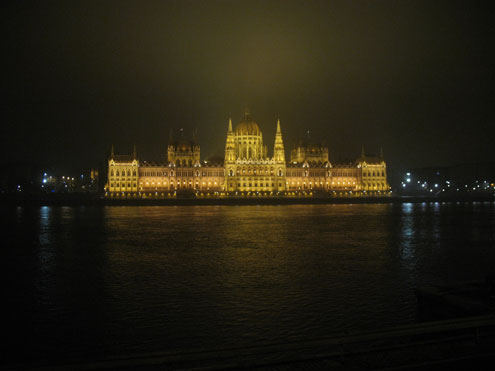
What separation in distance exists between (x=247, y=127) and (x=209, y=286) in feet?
465

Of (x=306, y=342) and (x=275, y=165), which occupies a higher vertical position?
(x=275, y=165)

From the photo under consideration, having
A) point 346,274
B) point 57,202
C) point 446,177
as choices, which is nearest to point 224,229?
point 346,274

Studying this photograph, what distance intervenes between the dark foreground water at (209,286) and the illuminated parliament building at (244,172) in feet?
341

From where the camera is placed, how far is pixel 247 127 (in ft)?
517

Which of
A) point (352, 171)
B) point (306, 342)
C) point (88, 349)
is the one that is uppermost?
point (352, 171)

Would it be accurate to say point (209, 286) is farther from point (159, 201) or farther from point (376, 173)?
point (376, 173)

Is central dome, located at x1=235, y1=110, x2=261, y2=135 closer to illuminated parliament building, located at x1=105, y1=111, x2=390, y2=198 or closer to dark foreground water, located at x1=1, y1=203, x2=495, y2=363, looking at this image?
illuminated parliament building, located at x1=105, y1=111, x2=390, y2=198

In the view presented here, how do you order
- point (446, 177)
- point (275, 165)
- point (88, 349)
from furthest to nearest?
point (446, 177), point (275, 165), point (88, 349)

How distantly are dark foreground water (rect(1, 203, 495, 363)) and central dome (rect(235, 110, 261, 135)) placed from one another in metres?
124

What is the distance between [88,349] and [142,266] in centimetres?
1115

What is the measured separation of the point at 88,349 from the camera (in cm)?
1112

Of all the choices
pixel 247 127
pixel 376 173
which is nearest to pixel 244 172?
pixel 247 127

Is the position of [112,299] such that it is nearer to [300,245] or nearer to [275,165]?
[300,245]

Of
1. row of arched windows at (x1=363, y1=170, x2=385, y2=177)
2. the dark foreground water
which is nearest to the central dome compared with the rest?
row of arched windows at (x1=363, y1=170, x2=385, y2=177)
